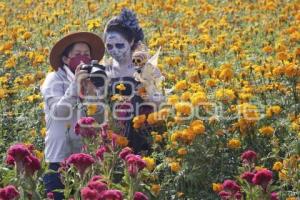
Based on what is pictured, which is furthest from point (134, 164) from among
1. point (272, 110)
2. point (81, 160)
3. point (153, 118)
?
point (272, 110)

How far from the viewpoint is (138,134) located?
4883 millimetres

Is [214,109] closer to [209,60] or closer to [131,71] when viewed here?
[131,71]

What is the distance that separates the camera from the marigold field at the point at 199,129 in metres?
3.64

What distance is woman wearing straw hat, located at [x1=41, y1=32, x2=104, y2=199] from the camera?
184 inches

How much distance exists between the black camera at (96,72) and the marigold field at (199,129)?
1.27 ft

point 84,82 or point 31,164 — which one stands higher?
point 84,82

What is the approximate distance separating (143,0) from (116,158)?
5.87 metres

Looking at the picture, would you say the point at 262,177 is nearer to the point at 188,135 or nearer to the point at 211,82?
the point at 188,135

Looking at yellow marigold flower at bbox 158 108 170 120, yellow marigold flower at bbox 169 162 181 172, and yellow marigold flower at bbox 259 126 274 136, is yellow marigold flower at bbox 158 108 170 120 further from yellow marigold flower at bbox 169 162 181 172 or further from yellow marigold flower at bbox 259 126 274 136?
yellow marigold flower at bbox 259 126 274 136

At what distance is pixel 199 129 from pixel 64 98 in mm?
925

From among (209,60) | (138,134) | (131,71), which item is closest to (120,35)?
(131,71)

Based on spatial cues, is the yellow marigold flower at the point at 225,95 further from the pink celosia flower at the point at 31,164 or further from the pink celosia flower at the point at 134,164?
the pink celosia flower at the point at 31,164

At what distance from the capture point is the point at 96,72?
467 centimetres

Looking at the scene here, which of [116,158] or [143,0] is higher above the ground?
[143,0]
